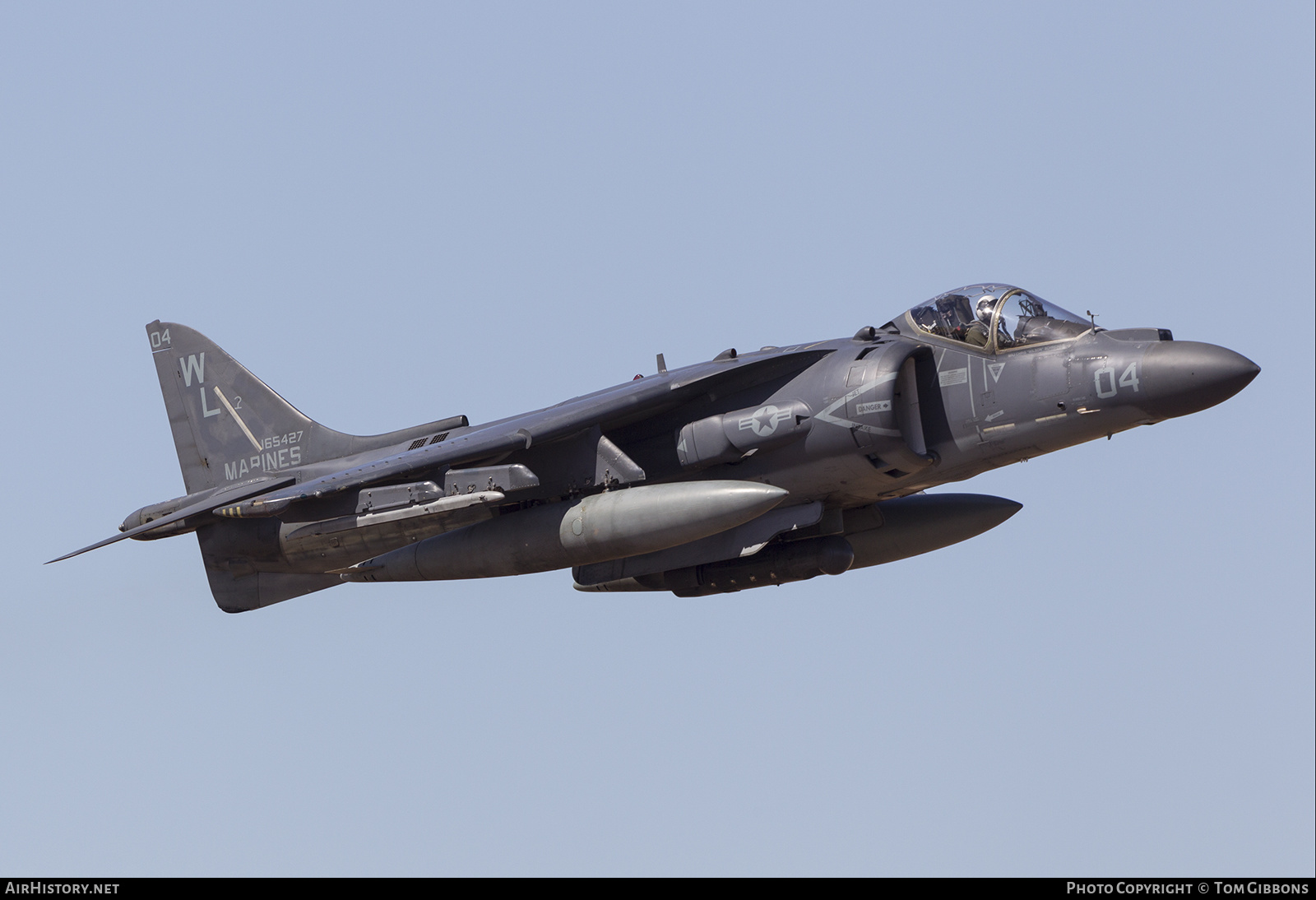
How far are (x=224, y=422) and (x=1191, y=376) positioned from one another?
12.7 m

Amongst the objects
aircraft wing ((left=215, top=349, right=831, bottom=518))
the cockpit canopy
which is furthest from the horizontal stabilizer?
the cockpit canopy

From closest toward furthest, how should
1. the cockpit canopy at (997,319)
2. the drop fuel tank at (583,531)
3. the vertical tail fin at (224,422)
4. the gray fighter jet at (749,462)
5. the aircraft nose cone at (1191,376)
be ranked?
the aircraft nose cone at (1191,376) → the drop fuel tank at (583,531) → the gray fighter jet at (749,462) → the cockpit canopy at (997,319) → the vertical tail fin at (224,422)

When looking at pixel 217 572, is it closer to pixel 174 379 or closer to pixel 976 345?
pixel 174 379

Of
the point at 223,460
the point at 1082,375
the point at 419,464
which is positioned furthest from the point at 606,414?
the point at 223,460

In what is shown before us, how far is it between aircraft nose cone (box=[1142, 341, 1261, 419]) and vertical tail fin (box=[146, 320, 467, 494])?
9.45 meters

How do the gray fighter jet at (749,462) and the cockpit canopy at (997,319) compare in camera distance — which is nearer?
the gray fighter jet at (749,462)

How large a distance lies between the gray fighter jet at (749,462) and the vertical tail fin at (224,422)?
1.17 meters

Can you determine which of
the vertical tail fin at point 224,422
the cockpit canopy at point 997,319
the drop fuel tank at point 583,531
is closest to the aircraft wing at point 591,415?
the drop fuel tank at point 583,531

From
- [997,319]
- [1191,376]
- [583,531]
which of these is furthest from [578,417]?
[1191,376]

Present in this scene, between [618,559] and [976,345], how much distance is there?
4.68m

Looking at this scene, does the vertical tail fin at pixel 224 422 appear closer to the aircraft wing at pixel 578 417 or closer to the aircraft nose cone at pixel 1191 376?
the aircraft wing at pixel 578 417

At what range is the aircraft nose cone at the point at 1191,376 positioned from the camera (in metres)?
16.4

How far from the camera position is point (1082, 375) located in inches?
666

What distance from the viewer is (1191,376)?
53.9 feet
